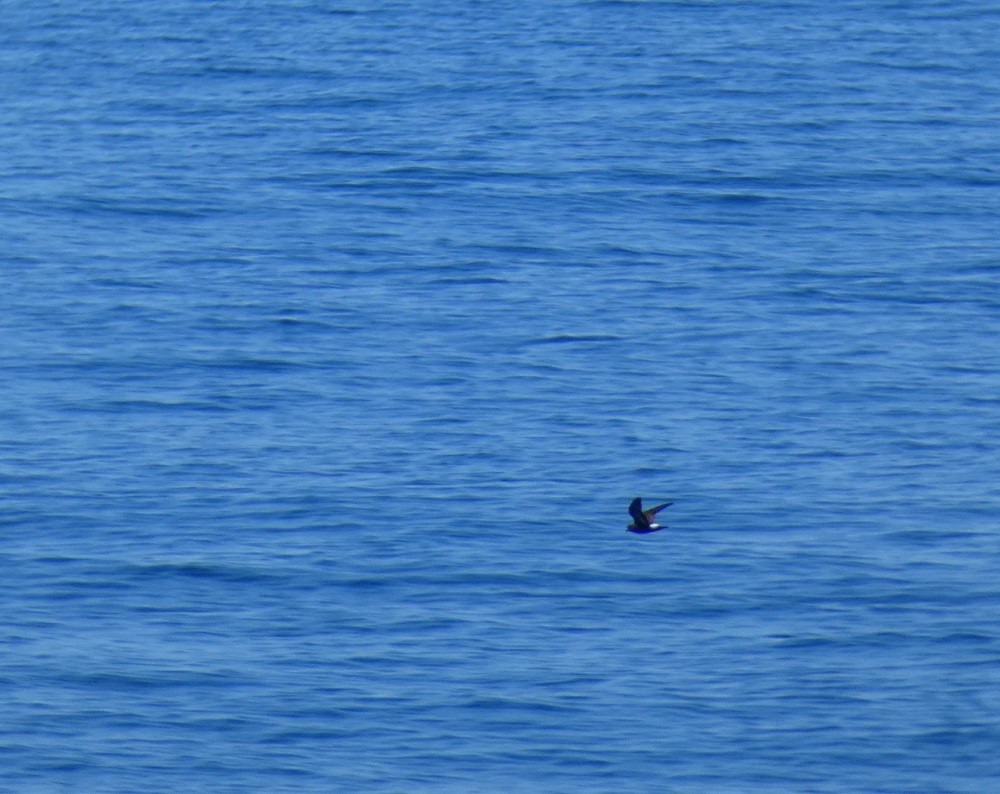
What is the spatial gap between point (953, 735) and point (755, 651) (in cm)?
237

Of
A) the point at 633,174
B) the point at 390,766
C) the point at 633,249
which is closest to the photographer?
the point at 390,766

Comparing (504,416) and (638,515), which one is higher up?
(504,416)

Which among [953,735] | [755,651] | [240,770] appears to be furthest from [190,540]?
[953,735]

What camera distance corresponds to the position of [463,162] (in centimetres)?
3906

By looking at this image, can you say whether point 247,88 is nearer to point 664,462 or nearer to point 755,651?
point 664,462

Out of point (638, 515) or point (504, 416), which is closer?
point (638, 515)

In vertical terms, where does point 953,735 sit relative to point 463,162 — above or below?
below

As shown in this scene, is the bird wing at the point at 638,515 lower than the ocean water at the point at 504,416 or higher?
lower

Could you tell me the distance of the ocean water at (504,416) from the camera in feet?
69.8

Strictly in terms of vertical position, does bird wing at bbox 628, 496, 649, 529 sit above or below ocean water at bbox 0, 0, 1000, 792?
below

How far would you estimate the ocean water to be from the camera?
837 inches

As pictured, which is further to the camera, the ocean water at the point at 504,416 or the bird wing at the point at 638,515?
the ocean water at the point at 504,416

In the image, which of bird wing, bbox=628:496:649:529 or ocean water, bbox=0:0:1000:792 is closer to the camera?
bird wing, bbox=628:496:649:529

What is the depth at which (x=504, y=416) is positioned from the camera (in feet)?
90.8
